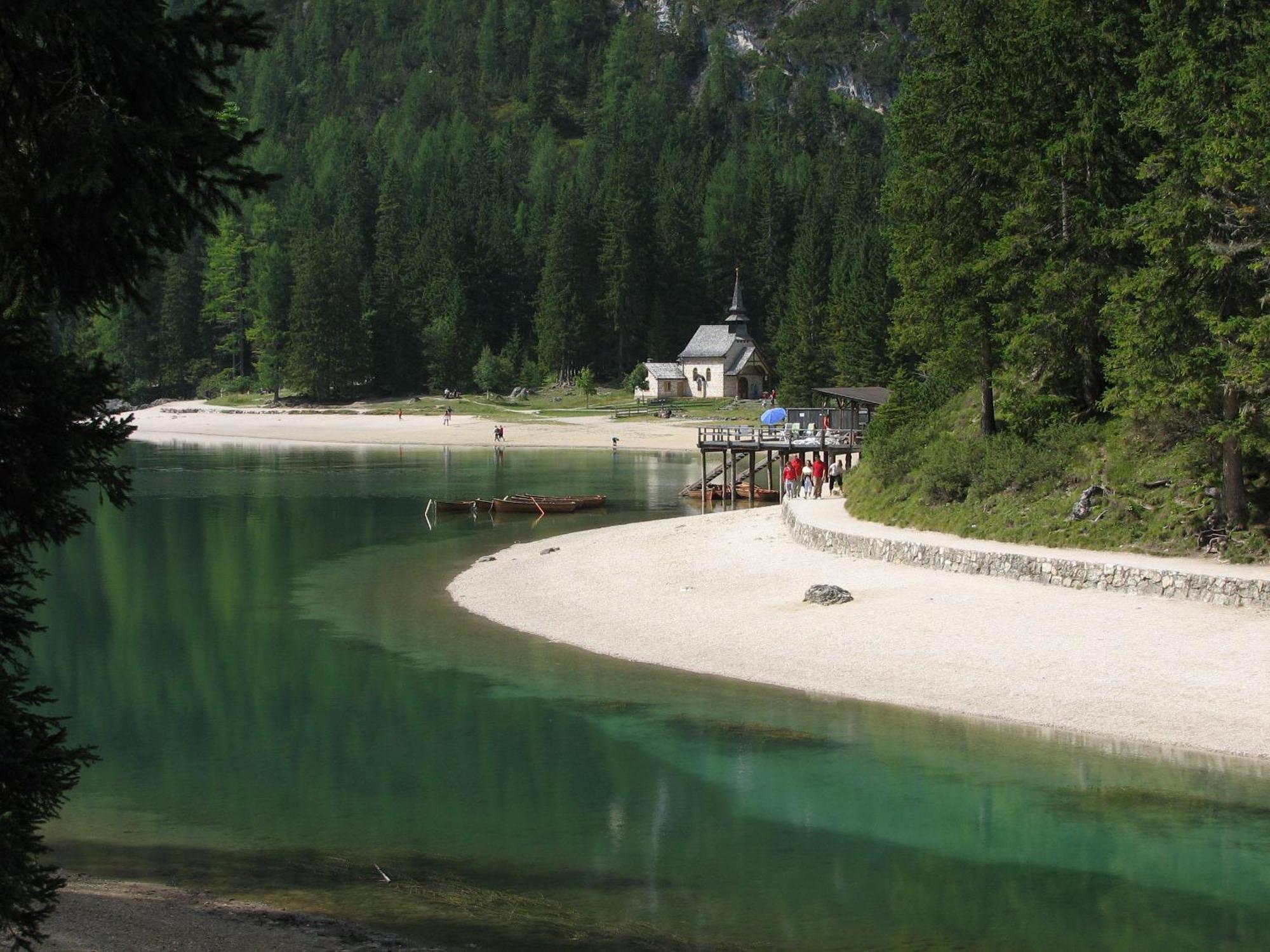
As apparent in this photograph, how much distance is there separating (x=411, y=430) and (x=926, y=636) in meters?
82.2

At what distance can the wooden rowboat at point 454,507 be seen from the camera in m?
51.1

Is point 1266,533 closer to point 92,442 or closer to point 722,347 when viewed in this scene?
point 92,442

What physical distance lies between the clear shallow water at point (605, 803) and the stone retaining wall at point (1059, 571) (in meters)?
6.06

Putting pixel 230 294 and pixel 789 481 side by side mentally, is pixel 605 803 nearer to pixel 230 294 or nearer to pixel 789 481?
pixel 789 481

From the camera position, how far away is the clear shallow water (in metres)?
13.5

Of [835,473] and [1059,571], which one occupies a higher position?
[835,473]

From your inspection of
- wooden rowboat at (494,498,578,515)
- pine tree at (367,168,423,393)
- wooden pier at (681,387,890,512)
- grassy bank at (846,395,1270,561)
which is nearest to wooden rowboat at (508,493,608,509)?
wooden rowboat at (494,498,578,515)

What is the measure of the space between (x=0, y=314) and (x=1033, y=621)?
19.4 meters

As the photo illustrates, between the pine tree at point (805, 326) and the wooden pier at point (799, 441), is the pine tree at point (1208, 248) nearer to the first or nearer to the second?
the wooden pier at point (799, 441)

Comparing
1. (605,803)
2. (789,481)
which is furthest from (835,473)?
(605,803)

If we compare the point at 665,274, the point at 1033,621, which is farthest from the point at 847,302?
the point at 1033,621

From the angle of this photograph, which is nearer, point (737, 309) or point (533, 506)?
point (533, 506)

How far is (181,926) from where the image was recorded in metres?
11.8

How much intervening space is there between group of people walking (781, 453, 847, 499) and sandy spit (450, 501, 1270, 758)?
10.6 metres
